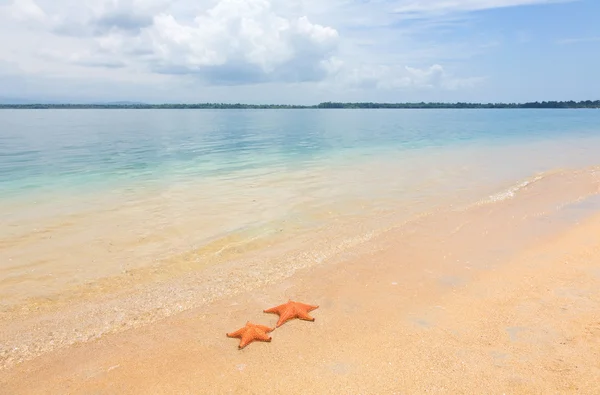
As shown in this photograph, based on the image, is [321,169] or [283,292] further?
[321,169]

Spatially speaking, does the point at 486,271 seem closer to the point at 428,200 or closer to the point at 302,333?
the point at 302,333

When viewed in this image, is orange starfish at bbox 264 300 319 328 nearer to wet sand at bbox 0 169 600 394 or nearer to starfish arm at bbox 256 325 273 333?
wet sand at bbox 0 169 600 394

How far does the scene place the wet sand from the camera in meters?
5.15

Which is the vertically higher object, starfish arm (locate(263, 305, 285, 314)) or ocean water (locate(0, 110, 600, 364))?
starfish arm (locate(263, 305, 285, 314))

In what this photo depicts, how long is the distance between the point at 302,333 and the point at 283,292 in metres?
1.53

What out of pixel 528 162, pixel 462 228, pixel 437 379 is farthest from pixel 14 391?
pixel 528 162

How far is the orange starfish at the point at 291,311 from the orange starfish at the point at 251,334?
0.37 m

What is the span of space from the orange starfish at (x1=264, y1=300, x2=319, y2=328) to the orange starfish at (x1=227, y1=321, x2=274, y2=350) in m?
0.37

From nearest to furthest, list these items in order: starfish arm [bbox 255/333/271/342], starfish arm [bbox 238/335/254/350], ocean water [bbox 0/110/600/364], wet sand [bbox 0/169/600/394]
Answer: wet sand [bbox 0/169/600/394] < starfish arm [bbox 238/335/254/350] < starfish arm [bbox 255/333/271/342] < ocean water [bbox 0/110/600/364]

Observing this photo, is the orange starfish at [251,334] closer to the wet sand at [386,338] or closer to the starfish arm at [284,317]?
the wet sand at [386,338]

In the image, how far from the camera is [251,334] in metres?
5.98

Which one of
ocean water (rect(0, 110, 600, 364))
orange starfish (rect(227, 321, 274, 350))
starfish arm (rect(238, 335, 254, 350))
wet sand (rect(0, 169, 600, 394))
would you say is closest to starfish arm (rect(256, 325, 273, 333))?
orange starfish (rect(227, 321, 274, 350))

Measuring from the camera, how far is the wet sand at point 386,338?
5.15 meters

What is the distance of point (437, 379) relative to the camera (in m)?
5.14
